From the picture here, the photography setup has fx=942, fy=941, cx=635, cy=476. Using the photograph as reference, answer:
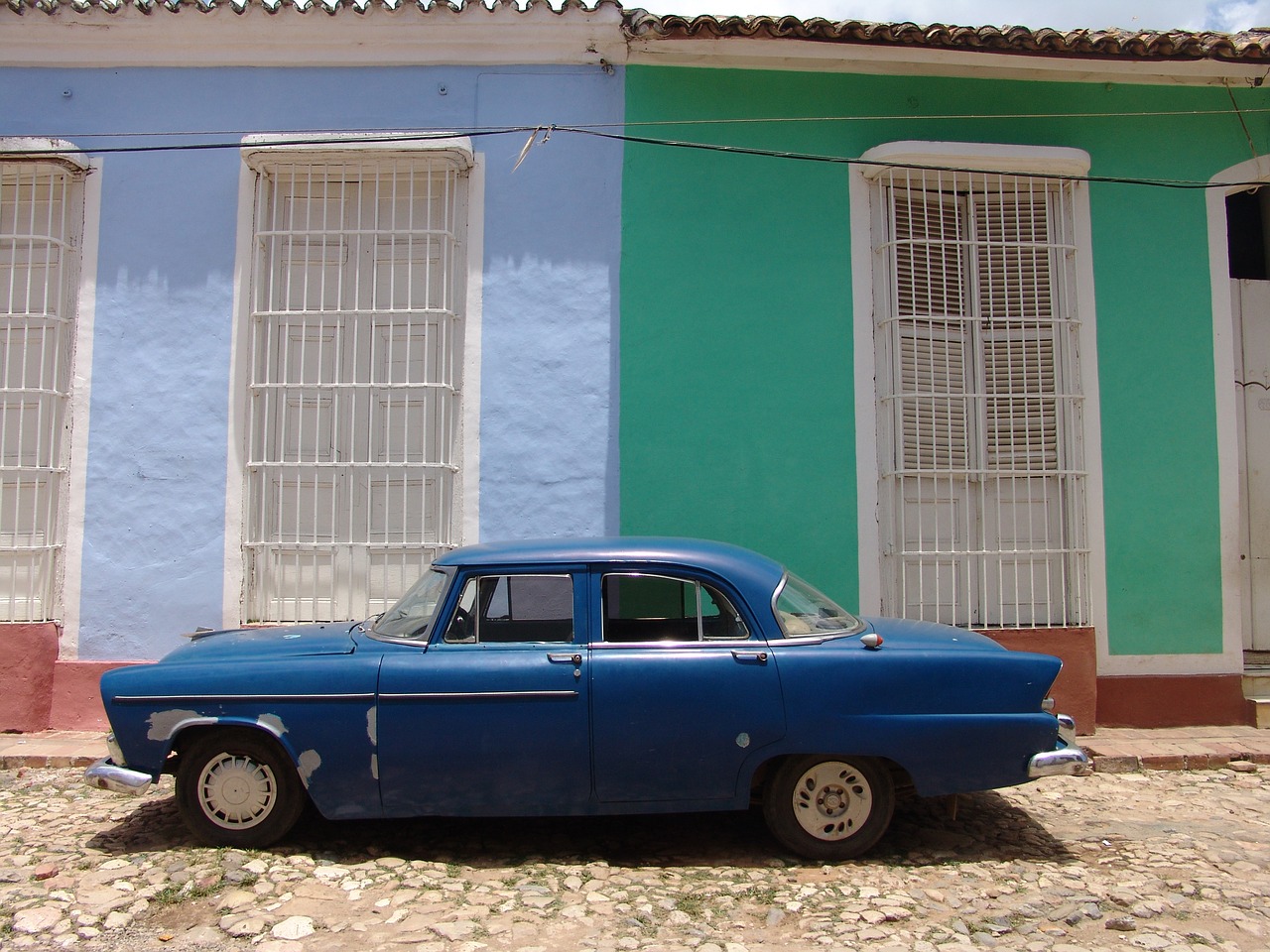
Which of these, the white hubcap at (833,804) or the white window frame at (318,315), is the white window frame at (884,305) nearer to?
the white hubcap at (833,804)

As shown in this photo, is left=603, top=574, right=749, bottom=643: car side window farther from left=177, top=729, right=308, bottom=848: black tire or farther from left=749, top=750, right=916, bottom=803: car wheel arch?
left=177, top=729, right=308, bottom=848: black tire

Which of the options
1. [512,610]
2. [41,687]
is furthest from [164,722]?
[41,687]

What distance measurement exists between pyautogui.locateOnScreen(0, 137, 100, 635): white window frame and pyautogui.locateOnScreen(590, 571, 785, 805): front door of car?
417 centimetres

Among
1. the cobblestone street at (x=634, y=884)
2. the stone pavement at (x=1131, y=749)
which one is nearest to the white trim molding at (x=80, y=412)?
the stone pavement at (x=1131, y=749)

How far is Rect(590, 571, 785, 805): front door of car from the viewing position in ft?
12.5

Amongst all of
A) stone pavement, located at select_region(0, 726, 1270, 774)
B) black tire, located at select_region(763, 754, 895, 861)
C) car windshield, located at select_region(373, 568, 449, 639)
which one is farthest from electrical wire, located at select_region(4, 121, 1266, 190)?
black tire, located at select_region(763, 754, 895, 861)

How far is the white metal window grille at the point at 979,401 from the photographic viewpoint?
20.5 feet

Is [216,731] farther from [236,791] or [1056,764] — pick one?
[1056,764]

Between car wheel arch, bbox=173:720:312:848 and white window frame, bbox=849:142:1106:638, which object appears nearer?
car wheel arch, bbox=173:720:312:848

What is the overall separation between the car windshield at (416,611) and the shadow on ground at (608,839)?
951 mm

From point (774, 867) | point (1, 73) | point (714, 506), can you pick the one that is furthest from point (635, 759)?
point (1, 73)

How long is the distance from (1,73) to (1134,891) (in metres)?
8.14

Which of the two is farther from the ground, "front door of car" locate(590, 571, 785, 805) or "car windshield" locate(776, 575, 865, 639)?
"car windshield" locate(776, 575, 865, 639)

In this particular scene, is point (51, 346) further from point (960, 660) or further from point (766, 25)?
point (960, 660)
